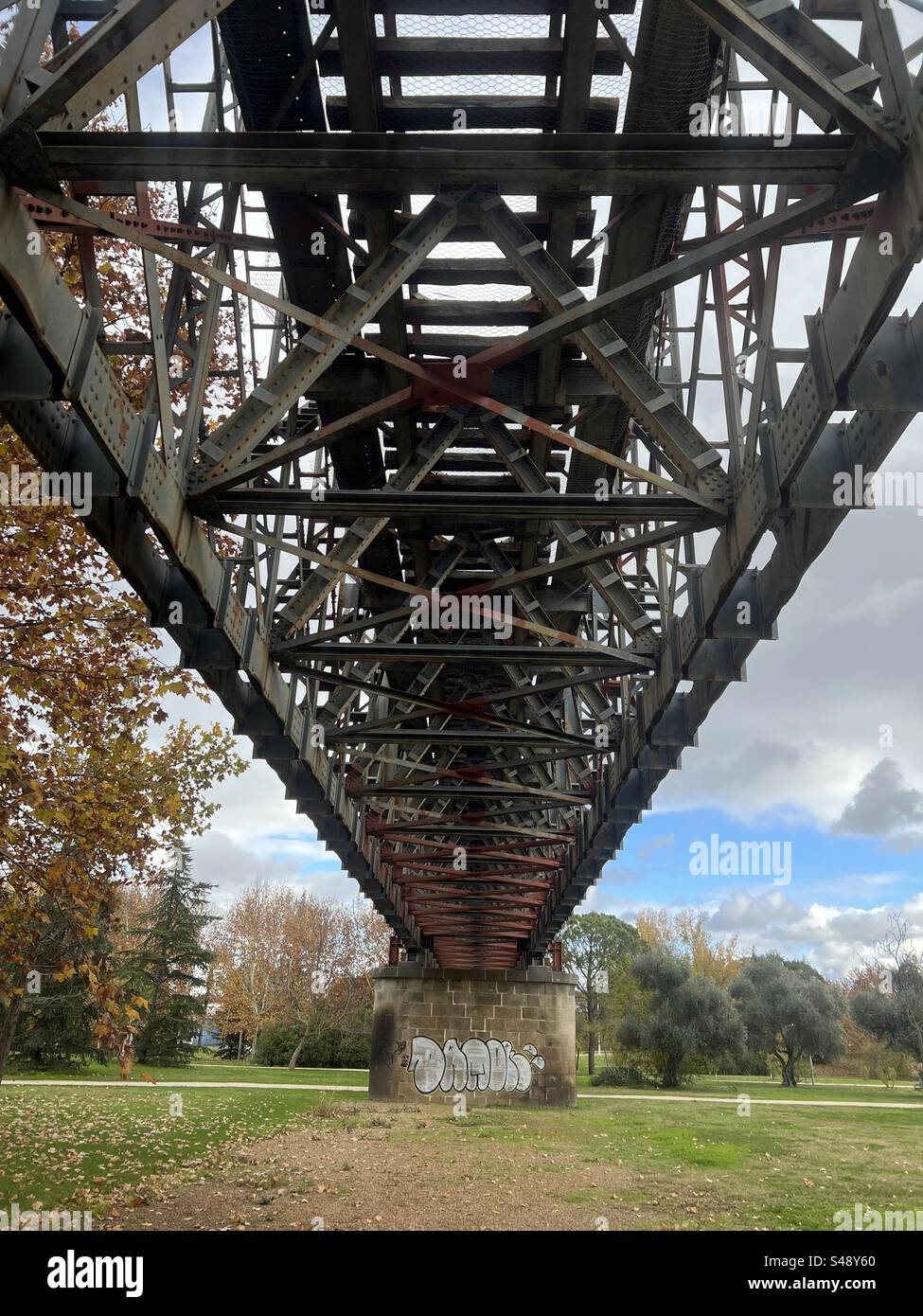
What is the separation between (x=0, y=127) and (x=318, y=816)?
35.3 ft

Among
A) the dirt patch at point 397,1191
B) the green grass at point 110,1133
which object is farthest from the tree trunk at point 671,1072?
the dirt patch at point 397,1191

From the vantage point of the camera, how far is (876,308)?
4812 millimetres

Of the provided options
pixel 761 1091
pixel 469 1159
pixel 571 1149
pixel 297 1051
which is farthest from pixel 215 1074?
pixel 469 1159

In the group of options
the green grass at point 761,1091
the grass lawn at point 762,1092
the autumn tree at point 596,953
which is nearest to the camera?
the grass lawn at point 762,1092

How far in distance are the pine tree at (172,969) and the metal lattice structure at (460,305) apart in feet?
139

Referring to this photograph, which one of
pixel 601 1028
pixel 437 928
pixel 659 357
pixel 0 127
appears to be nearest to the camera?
pixel 0 127

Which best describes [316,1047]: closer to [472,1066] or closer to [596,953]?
[472,1066]

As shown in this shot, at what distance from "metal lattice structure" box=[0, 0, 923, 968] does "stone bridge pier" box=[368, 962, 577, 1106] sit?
2469 cm

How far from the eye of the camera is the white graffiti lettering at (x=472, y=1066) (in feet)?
112

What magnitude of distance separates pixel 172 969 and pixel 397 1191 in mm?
42489

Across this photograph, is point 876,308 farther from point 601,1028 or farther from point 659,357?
point 601,1028

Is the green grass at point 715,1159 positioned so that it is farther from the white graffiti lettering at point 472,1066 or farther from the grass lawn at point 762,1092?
the grass lawn at point 762,1092

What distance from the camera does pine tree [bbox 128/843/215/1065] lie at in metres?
51.8
